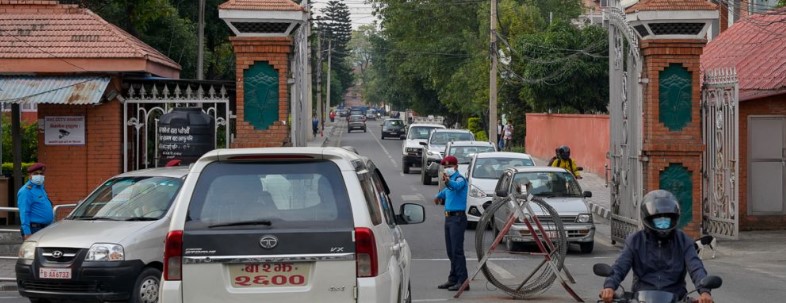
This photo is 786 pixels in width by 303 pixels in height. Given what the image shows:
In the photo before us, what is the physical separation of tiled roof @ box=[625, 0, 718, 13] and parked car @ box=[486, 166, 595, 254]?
10.8ft

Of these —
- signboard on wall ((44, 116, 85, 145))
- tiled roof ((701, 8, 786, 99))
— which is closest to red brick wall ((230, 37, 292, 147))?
signboard on wall ((44, 116, 85, 145))

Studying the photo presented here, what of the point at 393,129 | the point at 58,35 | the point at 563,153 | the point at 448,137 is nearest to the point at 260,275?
the point at 58,35

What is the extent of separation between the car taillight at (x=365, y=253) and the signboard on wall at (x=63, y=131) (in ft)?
43.7

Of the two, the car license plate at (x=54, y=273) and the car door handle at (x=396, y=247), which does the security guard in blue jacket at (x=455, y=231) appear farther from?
the car door handle at (x=396, y=247)

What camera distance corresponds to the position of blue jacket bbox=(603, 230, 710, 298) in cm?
752

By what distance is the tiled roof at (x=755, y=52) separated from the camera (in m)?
21.9

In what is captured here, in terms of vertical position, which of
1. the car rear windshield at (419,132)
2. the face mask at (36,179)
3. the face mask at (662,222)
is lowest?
the face mask at (662,222)

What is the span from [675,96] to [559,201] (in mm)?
2698

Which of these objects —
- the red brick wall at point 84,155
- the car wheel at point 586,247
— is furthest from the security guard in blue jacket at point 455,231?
the red brick wall at point 84,155

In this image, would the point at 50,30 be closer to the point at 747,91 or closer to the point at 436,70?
the point at 747,91

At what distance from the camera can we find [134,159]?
2031 cm

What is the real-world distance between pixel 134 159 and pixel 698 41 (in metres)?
10.2

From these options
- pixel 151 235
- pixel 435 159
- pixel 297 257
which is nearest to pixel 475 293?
pixel 151 235

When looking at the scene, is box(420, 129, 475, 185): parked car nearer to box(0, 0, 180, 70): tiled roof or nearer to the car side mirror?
box(0, 0, 180, 70): tiled roof
